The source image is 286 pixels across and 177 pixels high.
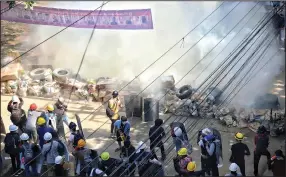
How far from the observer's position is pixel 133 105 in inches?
480

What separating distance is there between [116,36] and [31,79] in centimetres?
388

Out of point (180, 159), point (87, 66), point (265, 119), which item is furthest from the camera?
point (87, 66)

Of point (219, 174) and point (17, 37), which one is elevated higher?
point (17, 37)

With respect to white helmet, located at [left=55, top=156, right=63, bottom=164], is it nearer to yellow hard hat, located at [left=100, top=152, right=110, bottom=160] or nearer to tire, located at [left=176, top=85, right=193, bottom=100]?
yellow hard hat, located at [left=100, top=152, right=110, bottom=160]

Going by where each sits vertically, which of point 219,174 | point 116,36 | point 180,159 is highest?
point 116,36

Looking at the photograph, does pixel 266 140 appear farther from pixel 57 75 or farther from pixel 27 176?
pixel 57 75

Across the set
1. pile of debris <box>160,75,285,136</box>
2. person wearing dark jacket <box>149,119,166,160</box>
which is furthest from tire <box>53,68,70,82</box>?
person wearing dark jacket <box>149,119,166,160</box>

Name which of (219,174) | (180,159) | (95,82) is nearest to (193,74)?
(95,82)

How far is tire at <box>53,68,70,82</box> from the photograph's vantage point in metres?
14.1

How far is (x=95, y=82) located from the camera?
45.1ft

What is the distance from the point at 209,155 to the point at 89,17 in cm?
666

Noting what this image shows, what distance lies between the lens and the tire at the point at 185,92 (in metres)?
12.6

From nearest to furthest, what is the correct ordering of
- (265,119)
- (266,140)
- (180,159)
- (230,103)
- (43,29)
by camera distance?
(180,159) → (266,140) → (265,119) → (230,103) → (43,29)

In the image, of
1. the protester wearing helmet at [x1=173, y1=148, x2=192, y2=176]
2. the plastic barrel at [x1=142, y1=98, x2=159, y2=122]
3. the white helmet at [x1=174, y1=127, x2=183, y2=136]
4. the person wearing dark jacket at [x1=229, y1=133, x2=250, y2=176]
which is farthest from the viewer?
the plastic barrel at [x1=142, y1=98, x2=159, y2=122]
